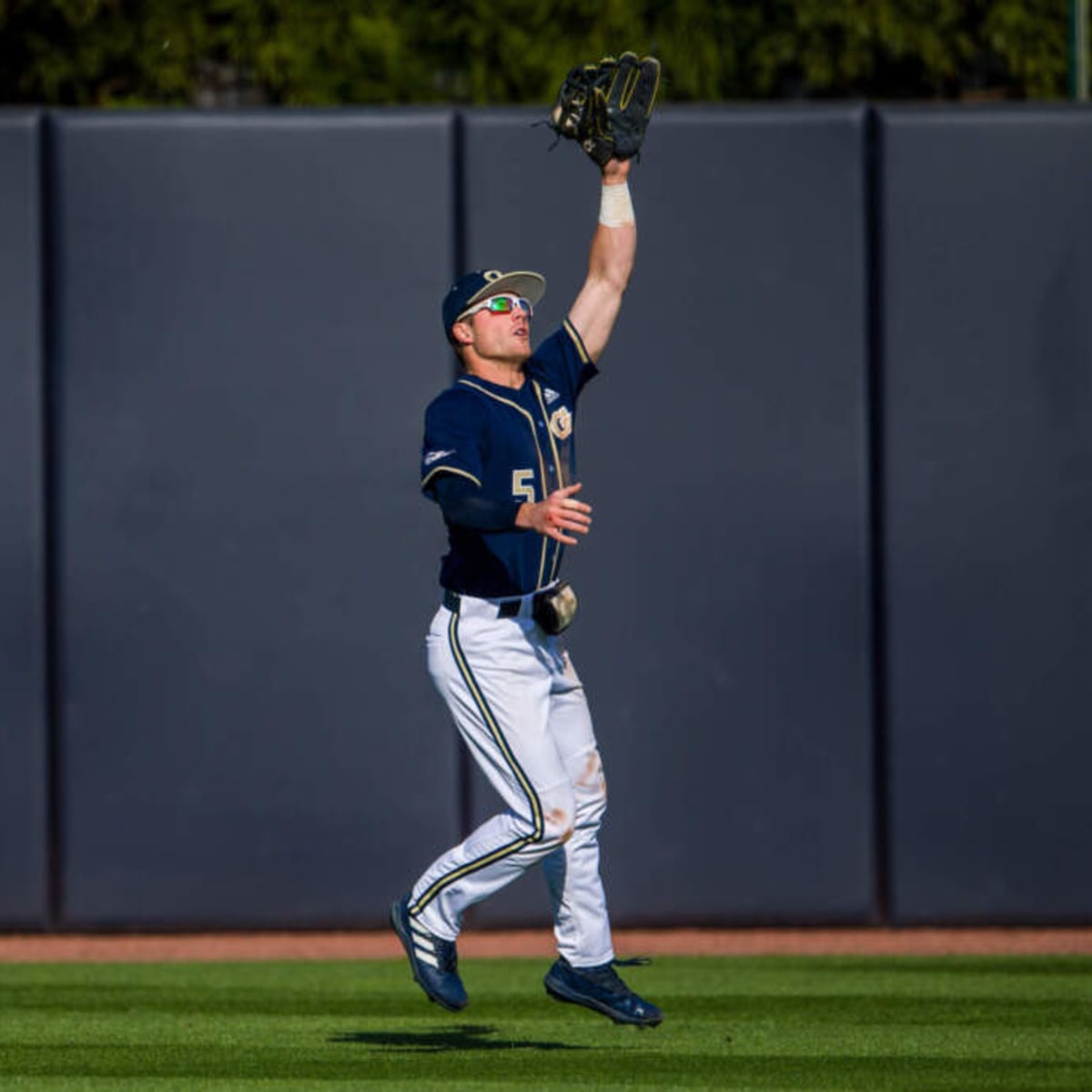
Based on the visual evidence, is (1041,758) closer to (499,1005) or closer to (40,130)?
(499,1005)

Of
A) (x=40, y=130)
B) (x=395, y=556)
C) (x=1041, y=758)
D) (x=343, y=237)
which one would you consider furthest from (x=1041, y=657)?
(x=40, y=130)

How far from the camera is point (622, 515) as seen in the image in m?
8.97

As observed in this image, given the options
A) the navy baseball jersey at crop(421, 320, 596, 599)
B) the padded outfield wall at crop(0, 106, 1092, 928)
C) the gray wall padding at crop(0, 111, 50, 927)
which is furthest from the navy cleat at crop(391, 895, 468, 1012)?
the gray wall padding at crop(0, 111, 50, 927)

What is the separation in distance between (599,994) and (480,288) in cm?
188

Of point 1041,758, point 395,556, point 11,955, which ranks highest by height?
point 395,556

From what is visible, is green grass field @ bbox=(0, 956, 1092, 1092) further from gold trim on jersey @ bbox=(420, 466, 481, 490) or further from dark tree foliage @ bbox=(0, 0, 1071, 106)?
dark tree foliage @ bbox=(0, 0, 1071, 106)

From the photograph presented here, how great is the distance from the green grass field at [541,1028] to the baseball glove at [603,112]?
2437 millimetres

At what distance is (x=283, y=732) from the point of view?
29.4 ft

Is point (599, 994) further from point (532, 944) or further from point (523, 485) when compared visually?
point (532, 944)

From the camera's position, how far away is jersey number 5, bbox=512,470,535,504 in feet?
20.3

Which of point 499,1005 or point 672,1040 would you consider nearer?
point 672,1040

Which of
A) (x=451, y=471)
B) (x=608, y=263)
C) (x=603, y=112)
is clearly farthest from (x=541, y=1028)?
(x=603, y=112)

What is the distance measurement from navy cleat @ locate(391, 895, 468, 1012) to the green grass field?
0.52 feet

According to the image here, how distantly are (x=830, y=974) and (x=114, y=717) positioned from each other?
2.85 meters
